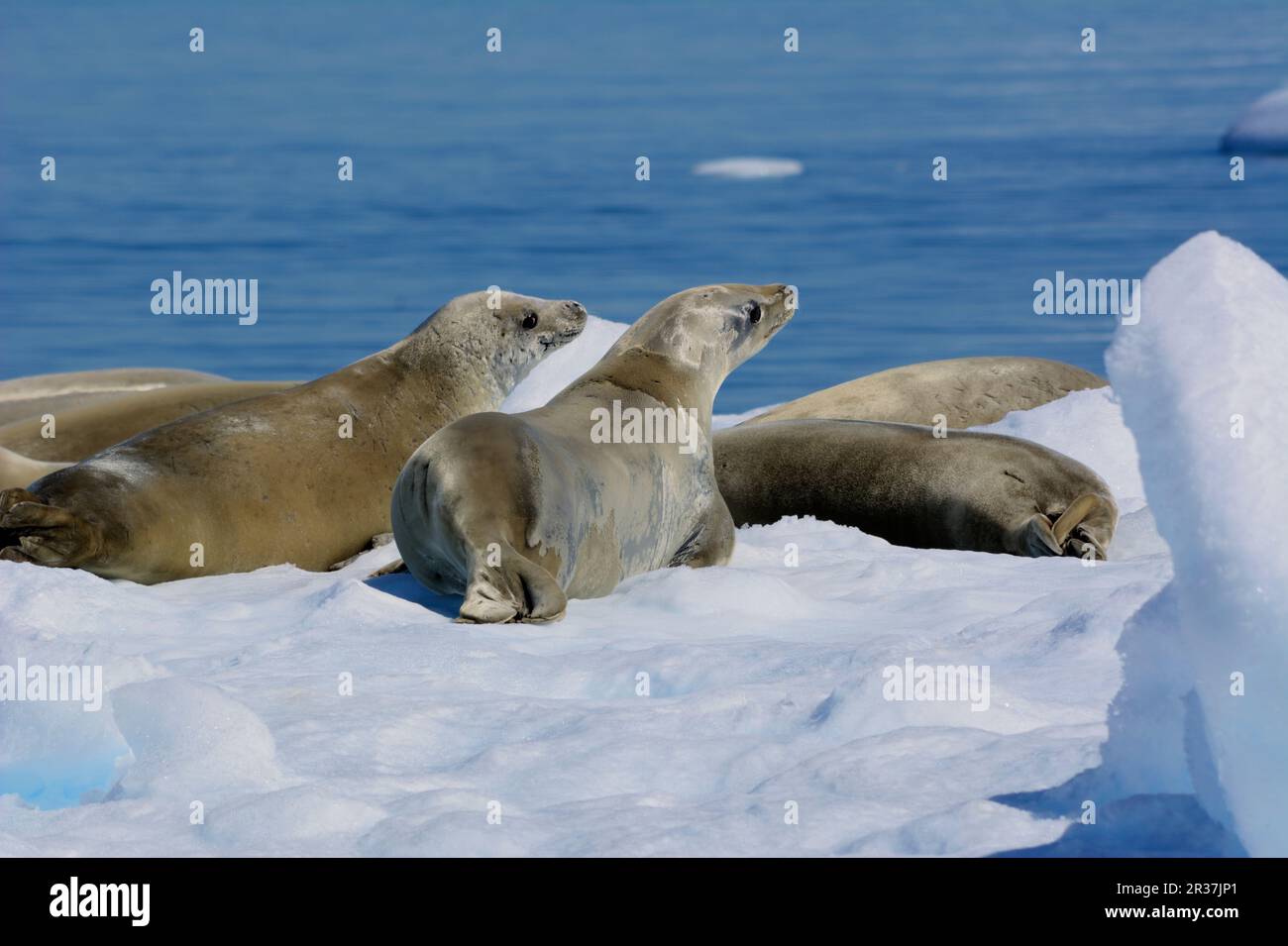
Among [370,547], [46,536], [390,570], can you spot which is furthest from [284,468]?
[46,536]

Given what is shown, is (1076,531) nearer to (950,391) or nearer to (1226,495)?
(950,391)

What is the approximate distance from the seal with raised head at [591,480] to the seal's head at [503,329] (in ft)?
2.66

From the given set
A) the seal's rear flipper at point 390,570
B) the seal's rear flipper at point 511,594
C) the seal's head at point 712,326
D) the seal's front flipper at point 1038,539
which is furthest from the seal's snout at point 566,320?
the seal's rear flipper at point 511,594

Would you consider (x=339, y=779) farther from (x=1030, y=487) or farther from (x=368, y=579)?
(x=1030, y=487)

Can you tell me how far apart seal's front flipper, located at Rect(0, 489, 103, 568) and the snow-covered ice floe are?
1.16ft

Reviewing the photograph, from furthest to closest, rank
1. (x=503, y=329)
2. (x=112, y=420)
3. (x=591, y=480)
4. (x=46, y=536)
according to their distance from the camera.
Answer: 1. (x=112, y=420)
2. (x=503, y=329)
3. (x=46, y=536)
4. (x=591, y=480)

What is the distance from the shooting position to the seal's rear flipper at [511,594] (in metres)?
5.21

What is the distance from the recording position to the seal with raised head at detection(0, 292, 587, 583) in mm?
6234

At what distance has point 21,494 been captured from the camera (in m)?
6.25

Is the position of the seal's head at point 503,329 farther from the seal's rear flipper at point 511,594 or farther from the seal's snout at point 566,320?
the seal's rear flipper at point 511,594

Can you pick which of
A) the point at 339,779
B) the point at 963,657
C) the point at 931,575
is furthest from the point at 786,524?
the point at 339,779

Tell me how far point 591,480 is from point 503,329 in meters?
1.98

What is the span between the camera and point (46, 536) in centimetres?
611
